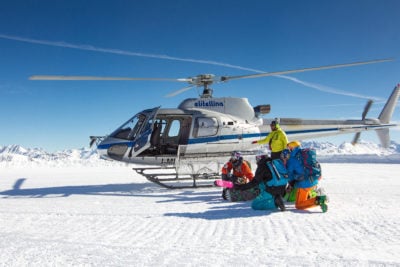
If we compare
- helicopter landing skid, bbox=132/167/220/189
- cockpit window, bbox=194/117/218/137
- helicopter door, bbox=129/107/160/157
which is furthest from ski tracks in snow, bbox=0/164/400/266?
cockpit window, bbox=194/117/218/137

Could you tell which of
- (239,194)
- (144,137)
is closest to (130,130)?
(144,137)

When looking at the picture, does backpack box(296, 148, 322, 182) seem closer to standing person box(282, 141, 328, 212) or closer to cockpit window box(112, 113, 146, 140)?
standing person box(282, 141, 328, 212)

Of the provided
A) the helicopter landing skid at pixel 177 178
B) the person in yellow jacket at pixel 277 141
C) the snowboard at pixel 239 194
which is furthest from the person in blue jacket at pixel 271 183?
the helicopter landing skid at pixel 177 178

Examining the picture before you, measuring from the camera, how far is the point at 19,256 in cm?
281

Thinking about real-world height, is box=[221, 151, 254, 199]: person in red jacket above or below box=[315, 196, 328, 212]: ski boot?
above

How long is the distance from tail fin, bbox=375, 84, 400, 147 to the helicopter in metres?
2.48

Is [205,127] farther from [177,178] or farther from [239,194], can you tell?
[239,194]

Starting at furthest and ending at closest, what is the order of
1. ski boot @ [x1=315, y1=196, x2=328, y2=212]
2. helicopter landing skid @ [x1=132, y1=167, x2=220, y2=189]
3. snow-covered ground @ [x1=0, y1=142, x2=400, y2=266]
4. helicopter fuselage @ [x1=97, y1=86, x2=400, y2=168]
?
helicopter fuselage @ [x1=97, y1=86, x2=400, y2=168] → helicopter landing skid @ [x1=132, y1=167, x2=220, y2=189] → ski boot @ [x1=315, y1=196, x2=328, y2=212] → snow-covered ground @ [x1=0, y1=142, x2=400, y2=266]

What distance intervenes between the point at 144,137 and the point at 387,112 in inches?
378

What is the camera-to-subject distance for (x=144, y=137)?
8.29 metres

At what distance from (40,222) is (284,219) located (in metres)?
3.81

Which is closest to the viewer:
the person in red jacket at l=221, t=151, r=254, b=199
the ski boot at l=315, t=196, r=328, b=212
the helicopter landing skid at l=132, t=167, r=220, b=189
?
the ski boot at l=315, t=196, r=328, b=212

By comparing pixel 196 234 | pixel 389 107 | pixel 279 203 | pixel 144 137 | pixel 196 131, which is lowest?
pixel 196 234

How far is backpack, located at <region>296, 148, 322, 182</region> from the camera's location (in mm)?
5023
